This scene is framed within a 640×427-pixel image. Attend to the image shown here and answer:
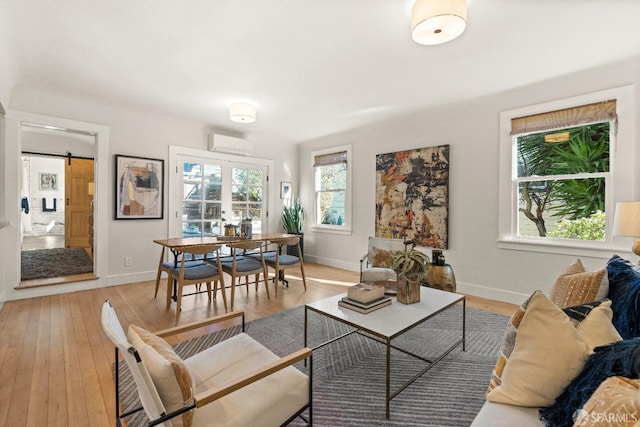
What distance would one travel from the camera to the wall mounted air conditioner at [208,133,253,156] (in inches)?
191

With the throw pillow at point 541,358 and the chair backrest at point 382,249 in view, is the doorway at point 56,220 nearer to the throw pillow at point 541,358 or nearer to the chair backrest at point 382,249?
the chair backrest at point 382,249

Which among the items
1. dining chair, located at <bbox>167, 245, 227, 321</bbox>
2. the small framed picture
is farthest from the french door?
dining chair, located at <bbox>167, 245, 227, 321</bbox>

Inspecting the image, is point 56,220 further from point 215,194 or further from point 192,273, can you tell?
point 192,273

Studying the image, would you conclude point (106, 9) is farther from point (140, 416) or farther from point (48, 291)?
point (48, 291)

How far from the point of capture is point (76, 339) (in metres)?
2.46

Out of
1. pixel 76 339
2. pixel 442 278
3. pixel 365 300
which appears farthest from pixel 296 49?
pixel 76 339

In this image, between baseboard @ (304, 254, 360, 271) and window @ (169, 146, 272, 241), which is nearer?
window @ (169, 146, 272, 241)

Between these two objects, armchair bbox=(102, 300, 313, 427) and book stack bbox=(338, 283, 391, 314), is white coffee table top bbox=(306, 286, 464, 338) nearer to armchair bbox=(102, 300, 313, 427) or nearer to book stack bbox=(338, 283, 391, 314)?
book stack bbox=(338, 283, 391, 314)

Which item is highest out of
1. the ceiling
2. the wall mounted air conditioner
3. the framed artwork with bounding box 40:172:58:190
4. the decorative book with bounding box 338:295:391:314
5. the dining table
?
the ceiling

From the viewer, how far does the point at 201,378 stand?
1.30 meters

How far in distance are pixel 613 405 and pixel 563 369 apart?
277 millimetres

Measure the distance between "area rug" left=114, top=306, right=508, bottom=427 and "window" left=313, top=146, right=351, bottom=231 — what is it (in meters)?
2.72

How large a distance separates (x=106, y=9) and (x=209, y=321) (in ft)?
7.56

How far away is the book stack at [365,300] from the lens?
1912 millimetres
